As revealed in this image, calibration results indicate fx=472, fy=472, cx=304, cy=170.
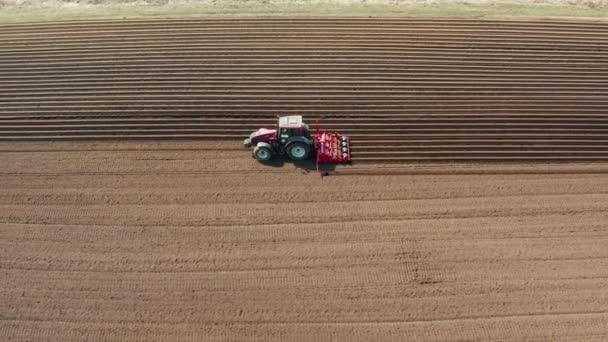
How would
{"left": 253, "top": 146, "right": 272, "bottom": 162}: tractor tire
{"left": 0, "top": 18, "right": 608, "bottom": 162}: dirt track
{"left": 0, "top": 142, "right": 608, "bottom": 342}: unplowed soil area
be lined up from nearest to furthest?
{"left": 0, "top": 142, "right": 608, "bottom": 342}: unplowed soil area < {"left": 253, "top": 146, "right": 272, "bottom": 162}: tractor tire < {"left": 0, "top": 18, "right": 608, "bottom": 162}: dirt track

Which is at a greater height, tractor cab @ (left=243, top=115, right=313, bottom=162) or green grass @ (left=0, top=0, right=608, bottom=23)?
green grass @ (left=0, top=0, right=608, bottom=23)

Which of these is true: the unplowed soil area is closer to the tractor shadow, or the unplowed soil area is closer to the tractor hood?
the tractor shadow

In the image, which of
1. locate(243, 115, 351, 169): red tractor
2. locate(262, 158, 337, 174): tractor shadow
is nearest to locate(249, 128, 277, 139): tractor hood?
locate(243, 115, 351, 169): red tractor

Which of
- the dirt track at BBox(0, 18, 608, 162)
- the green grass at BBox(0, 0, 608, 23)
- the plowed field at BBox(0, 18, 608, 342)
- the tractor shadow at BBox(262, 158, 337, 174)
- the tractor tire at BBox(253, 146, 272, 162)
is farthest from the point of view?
the green grass at BBox(0, 0, 608, 23)

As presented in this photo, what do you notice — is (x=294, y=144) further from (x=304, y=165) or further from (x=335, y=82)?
(x=335, y=82)

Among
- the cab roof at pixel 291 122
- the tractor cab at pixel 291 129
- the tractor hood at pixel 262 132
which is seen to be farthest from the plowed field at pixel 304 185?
the cab roof at pixel 291 122

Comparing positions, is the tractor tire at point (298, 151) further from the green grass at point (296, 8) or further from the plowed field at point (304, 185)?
the green grass at point (296, 8)

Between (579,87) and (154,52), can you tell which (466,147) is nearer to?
(579,87)
